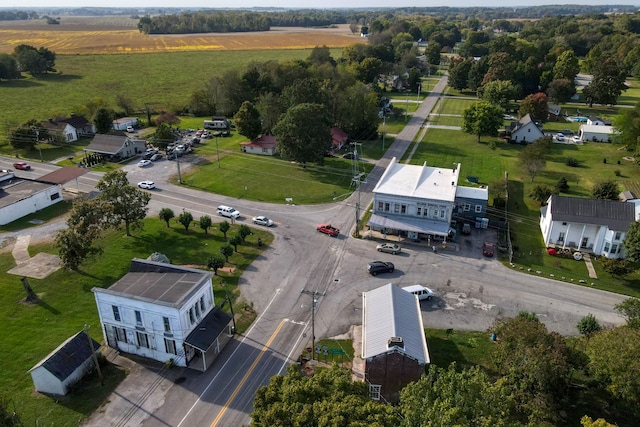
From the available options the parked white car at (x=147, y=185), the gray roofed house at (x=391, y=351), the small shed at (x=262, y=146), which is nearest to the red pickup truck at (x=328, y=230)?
the gray roofed house at (x=391, y=351)

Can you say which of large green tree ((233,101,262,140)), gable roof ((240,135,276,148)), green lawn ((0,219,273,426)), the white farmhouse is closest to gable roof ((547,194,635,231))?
green lawn ((0,219,273,426))

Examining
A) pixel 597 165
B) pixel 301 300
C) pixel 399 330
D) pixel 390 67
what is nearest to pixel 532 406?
pixel 399 330

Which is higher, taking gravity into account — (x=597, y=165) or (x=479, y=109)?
(x=479, y=109)

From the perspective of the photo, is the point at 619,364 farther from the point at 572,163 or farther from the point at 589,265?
the point at 572,163

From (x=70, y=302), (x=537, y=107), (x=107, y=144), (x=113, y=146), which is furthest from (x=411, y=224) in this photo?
(x=537, y=107)

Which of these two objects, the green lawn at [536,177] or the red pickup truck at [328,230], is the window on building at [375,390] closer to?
the green lawn at [536,177]

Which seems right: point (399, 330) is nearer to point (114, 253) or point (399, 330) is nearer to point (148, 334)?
point (148, 334)
